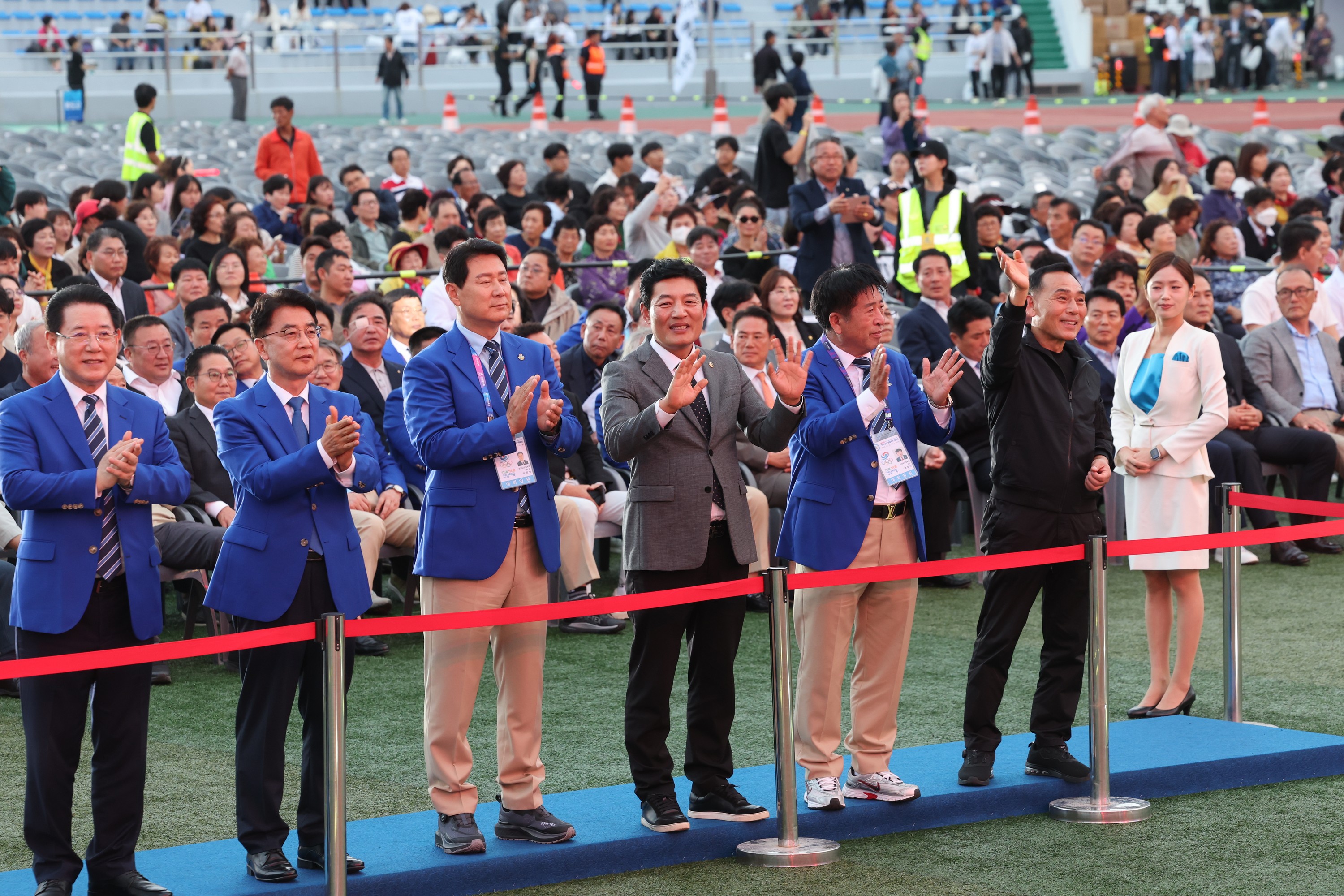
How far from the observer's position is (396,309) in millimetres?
9391

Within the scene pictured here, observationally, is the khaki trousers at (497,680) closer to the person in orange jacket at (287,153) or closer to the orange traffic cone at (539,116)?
the person in orange jacket at (287,153)

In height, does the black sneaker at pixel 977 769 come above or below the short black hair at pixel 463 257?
below

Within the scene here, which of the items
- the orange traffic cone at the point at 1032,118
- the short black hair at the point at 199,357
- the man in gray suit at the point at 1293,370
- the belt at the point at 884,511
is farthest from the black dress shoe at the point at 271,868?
the orange traffic cone at the point at 1032,118

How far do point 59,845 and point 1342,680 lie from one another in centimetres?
508

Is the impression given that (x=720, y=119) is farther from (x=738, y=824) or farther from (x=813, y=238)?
(x=738, y=824)

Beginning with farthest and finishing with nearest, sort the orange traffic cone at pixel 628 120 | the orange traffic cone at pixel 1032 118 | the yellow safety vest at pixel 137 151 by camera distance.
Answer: the orange traffic cone at pixel 628 120 → the orange traffic cone at pixel 1032 118 → the yellow safety vest at pixel 137 151

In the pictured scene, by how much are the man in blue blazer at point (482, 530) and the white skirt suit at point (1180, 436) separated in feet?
8.86

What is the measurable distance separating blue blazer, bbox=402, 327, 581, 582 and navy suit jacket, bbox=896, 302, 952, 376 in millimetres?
4953

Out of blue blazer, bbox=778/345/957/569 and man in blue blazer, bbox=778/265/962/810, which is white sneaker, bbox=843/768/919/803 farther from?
blue blazer, bbox=778/345/957/569

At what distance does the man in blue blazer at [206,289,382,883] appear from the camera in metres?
4.77

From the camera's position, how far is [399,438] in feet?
26.6

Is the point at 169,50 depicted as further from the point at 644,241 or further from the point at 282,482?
the point at 282,482

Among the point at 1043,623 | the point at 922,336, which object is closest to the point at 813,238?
the point at 922,336

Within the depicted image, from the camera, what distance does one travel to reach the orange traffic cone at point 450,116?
88.7 feet
